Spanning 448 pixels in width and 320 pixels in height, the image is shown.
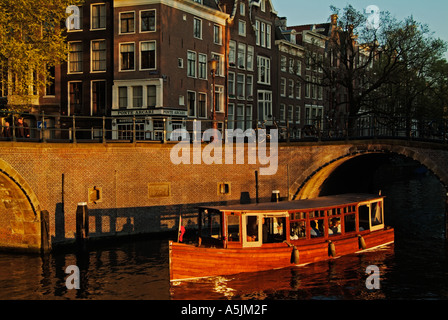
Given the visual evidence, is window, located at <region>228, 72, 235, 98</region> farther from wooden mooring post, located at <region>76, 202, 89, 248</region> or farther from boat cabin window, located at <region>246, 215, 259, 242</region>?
boat cabin window, located at <region>246, 215, 259, 242</region>

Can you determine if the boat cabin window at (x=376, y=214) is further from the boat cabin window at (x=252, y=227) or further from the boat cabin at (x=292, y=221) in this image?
the boat cabin window at (x=252, y=227)

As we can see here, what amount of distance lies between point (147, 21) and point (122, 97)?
18.3 feet

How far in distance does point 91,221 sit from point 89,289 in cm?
741

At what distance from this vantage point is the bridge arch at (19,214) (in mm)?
23922

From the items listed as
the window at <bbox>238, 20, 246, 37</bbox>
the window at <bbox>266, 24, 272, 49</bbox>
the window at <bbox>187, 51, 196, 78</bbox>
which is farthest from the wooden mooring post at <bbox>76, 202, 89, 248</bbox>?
the window at <bbox>266, 24, 272, 49</bbox>

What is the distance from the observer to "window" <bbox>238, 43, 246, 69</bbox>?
46.8 m

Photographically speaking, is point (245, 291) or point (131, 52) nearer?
point (245, 291)

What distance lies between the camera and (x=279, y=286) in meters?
19.8

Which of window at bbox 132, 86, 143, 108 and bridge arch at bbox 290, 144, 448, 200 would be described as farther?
window at bbox 132, 86, 143, 108

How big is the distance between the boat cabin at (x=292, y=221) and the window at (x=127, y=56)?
18851 mm

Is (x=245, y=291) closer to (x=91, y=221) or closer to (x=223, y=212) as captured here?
(x=223, y=212)
